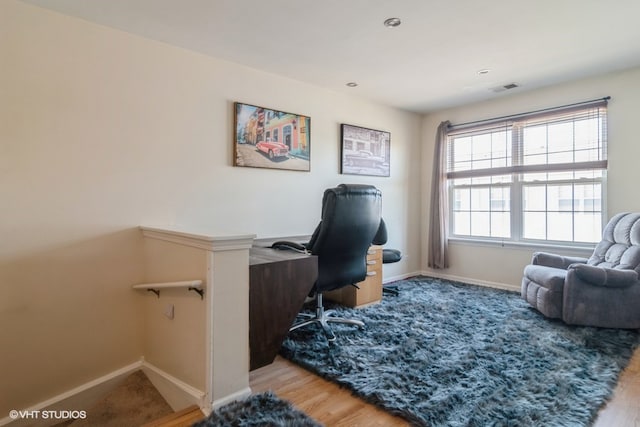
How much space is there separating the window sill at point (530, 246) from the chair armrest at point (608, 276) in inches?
42.3

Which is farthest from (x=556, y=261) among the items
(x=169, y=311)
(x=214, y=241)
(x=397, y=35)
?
(x=169, y=311)

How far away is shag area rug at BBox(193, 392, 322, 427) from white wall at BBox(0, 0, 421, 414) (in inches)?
51.5

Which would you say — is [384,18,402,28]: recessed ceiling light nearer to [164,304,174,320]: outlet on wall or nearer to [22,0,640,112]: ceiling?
[22,0,640,112]: ceiling

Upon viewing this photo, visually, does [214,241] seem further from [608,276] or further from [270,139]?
[608,276]

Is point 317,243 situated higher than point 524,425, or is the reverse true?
point 317,243

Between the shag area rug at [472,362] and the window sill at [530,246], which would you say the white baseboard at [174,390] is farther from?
the window sill at [530,246]

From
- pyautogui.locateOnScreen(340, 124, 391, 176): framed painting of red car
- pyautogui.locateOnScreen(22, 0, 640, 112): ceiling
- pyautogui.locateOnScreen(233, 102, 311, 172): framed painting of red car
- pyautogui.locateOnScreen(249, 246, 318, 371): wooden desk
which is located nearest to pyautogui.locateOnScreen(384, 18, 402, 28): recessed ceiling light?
pyautogui.locateOnScreen(22, 0, 640, 112): ceiling

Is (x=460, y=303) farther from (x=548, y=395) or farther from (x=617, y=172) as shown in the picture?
(x=617, y=172)

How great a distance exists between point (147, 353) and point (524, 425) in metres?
2.49

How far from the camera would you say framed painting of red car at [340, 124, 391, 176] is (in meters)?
4.18

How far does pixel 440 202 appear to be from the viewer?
4.89 meters

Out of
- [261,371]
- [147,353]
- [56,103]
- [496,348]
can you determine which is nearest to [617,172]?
[496,348]

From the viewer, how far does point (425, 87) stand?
3973mm

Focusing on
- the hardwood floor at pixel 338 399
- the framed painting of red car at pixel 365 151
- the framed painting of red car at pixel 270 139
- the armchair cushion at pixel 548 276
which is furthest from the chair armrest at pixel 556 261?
the framed painting of red car at pixel 270 139
